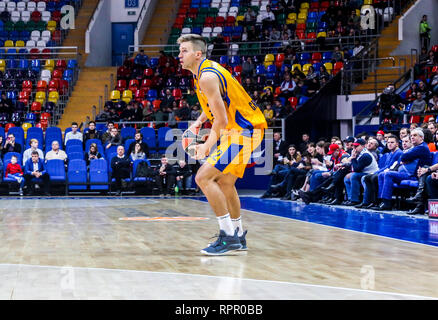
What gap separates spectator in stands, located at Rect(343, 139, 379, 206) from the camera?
38.3 ft

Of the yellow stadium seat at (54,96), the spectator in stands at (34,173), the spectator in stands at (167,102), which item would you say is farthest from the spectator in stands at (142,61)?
the spectator in stands at (34,173)

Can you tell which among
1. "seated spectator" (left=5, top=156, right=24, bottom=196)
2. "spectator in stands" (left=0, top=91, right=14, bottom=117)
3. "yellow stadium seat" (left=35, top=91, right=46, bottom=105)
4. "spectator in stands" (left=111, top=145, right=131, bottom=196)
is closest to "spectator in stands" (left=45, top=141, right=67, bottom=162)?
"seated spectator" (left=5, top=156, right=24, bottom=196)

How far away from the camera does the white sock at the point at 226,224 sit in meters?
6.11

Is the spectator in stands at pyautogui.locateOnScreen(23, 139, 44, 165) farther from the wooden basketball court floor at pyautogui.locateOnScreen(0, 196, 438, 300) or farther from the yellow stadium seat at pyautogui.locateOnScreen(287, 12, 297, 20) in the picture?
A: the yellow stadium seat at pyautogui.locateOnScreen(287, 12, 297, 20)

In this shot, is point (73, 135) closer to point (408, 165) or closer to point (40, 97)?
point (40, 97)

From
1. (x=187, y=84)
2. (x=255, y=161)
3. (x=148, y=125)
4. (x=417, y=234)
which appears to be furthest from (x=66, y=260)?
(x=187, y=84)

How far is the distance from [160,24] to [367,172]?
54.5 ft

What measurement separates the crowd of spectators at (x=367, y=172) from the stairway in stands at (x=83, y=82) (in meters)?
8.76

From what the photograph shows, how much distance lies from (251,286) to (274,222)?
5.00 meters

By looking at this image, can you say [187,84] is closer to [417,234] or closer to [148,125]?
[148,125]

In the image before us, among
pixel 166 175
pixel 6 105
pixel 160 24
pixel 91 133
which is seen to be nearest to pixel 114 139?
pixel 91 133

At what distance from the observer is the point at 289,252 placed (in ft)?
20.4

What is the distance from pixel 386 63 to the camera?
2123 centimetres

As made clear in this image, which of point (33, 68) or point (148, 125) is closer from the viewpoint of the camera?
point (148, 125)
